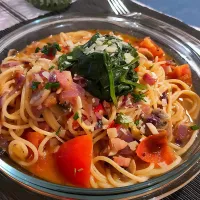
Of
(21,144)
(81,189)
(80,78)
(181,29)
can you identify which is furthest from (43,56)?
(181,29)

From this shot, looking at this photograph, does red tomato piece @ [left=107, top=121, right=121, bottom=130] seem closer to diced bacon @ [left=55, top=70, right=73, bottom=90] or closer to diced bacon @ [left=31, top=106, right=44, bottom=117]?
diced bacon @ [left=55, top=70, right=73, bottom=90]

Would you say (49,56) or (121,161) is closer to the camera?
(121,161)

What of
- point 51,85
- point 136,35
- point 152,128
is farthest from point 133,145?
point 136,35

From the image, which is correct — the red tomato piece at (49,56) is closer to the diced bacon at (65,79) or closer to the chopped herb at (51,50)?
the chopped herb at (51,50)

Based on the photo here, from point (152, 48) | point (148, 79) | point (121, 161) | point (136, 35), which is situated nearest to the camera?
point (121, 161)

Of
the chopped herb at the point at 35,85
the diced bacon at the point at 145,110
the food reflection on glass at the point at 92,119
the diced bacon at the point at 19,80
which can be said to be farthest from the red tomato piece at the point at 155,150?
the diced bacon at the point at 19,80

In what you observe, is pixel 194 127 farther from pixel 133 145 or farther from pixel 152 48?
pixel 152 48

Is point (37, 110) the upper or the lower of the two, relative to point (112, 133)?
upper

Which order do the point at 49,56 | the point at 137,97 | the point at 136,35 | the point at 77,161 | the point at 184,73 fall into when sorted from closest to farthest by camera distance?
the point at 77,161
the point at 137,97
the point at 49,56
the point at 184,73
the point at 136,35

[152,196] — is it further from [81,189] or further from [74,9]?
[74,9]
